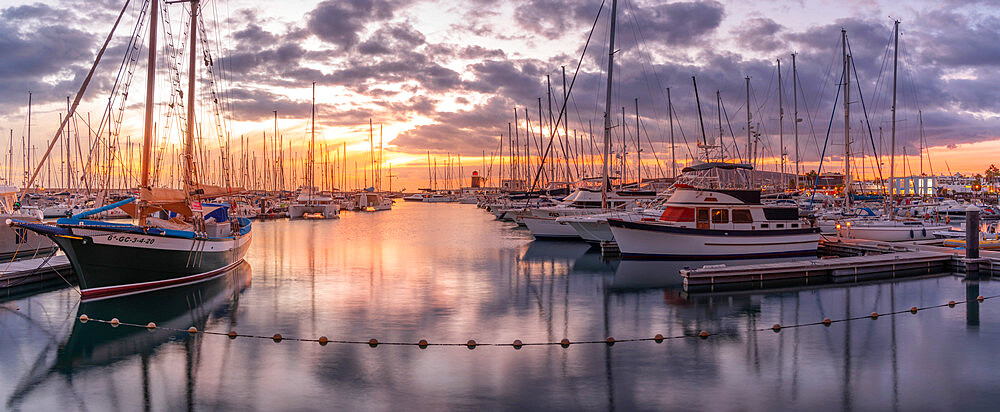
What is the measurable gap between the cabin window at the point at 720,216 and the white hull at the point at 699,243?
60 centimetres

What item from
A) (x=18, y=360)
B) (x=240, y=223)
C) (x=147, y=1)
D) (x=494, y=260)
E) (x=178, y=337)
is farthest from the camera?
(x=494, y=260)

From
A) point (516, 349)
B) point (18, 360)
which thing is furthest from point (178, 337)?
point (516, 349)

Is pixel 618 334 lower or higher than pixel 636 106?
lower

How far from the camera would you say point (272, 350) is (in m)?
15.5

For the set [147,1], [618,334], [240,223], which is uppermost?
[147,1]

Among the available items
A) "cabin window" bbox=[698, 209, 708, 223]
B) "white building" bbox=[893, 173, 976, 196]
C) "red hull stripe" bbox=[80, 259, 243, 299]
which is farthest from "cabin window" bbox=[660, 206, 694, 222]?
"white building" bbox=[893, 173, 976, 196]

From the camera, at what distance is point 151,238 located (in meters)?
22.2

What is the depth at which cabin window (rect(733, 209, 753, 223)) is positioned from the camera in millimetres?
33094

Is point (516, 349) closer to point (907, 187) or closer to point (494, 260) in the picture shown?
point (494, 260)

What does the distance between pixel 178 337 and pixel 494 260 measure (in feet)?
69.7

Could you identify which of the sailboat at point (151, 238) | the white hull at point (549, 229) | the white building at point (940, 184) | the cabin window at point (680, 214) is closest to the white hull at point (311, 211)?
the white hull at point (549, 229)

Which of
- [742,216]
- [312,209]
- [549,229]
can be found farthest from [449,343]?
[312,209]

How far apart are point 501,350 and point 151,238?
1414cm

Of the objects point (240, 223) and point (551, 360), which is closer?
Result: point (551, 360)
